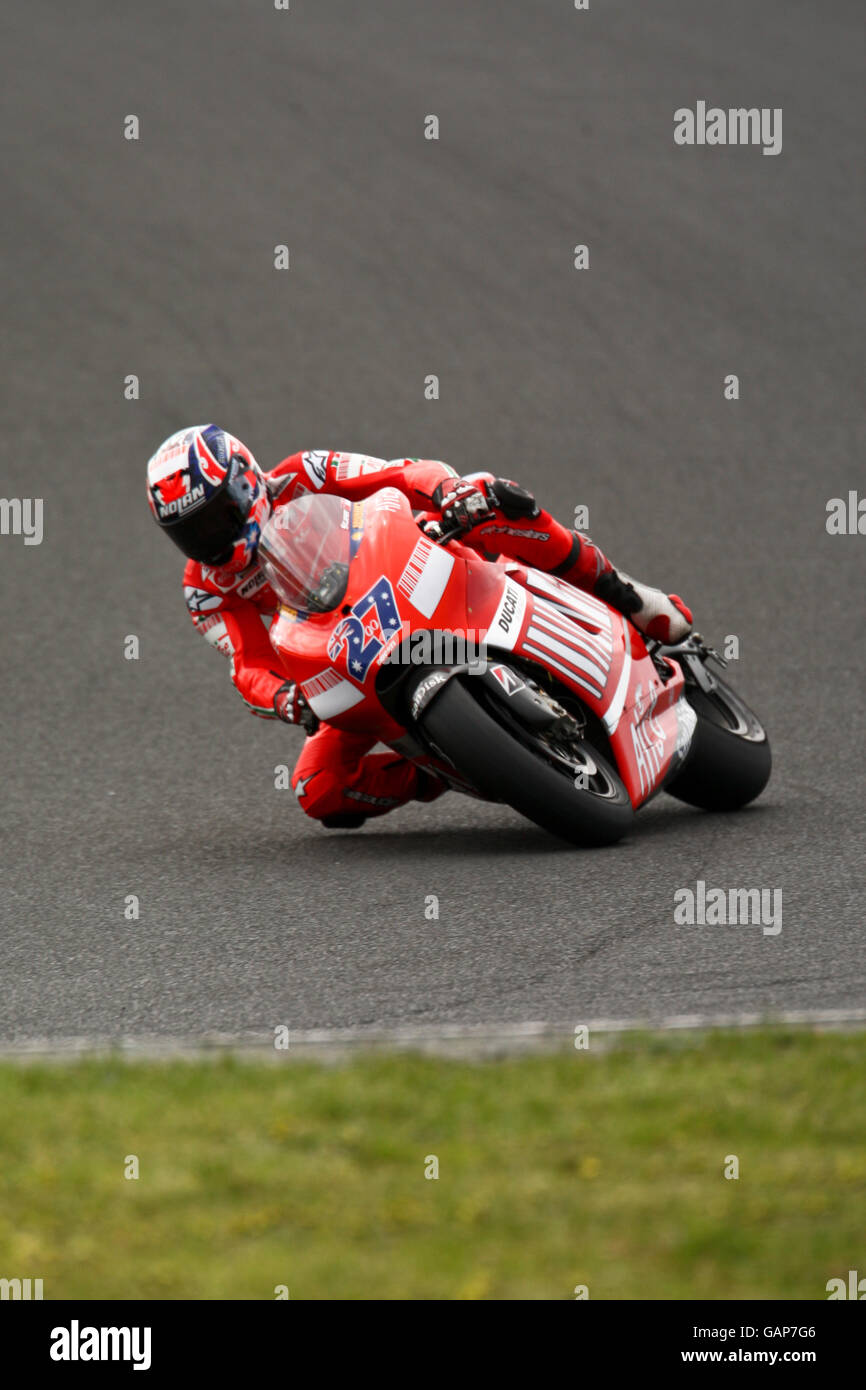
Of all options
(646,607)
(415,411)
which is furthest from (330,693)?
(415,411)

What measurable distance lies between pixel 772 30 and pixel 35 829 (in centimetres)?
1633

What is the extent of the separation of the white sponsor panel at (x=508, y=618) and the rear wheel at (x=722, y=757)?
1.00m

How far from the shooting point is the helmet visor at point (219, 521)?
6.47 metres

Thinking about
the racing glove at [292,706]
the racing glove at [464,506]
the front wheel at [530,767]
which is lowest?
the front wheel at [530,767]

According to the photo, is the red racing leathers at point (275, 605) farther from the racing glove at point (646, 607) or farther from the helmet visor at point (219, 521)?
the helmet visor at point (219, 521)

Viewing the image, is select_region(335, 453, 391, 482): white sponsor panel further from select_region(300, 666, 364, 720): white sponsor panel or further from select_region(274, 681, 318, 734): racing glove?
select_region(300, 666, 364, 720): white sponsor panel

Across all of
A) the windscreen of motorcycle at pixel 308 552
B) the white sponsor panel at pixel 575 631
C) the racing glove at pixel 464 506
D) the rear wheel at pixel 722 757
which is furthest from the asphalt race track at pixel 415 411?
the racing glove at pixel 464 506

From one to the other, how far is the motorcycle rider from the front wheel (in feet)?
2.26

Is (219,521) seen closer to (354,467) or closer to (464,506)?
(354,467)

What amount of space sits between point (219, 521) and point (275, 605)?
507mm

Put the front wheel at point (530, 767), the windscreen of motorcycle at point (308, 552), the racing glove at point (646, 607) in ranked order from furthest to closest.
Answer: the racing glove at point (646, 607)
the windscreen of motorcycle at point (308, 552)
the front wheel at point (530, 767)

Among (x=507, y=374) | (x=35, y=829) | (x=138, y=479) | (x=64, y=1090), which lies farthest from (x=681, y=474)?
(x=64, y=1090)

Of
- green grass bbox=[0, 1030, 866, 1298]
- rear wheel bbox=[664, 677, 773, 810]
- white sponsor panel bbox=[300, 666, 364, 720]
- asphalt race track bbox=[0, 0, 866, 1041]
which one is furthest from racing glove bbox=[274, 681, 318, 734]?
green grass bbox=[0, 1030, 866, 1298]
